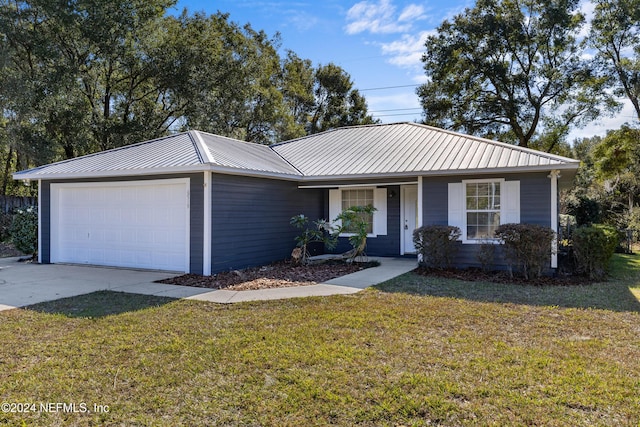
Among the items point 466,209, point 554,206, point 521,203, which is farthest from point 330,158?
point 554,206

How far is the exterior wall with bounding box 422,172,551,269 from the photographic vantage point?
9.70 metres

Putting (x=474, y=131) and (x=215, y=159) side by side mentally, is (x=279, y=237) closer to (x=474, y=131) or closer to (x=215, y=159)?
(x=215, y=159)

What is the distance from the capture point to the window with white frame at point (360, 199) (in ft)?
42.0

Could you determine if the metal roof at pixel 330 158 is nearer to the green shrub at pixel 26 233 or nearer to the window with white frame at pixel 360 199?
the window with white frame at pixel 360 199

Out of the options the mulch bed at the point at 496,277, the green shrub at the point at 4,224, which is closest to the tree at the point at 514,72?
the mulch bed at the point at 496,277

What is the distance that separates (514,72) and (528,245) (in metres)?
16.8

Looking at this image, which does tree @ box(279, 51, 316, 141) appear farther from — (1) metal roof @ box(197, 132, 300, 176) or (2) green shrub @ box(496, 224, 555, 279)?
(2) green shrub @ box(496, 224, 555, 279)

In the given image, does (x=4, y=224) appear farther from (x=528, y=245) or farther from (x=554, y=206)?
(x=554, y=206)

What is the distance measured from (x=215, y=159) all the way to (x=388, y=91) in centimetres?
2295

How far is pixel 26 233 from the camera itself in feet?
40.0

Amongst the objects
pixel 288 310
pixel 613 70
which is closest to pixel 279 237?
pixel 288 310

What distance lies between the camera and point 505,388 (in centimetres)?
369

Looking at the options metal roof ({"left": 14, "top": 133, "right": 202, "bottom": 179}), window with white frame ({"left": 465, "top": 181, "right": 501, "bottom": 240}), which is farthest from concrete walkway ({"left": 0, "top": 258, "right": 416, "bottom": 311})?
metal roof ({"left": 14, "top": 133, "right": 202, "bottom": 179})

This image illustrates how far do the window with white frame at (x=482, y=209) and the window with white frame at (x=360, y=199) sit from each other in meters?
3.11
